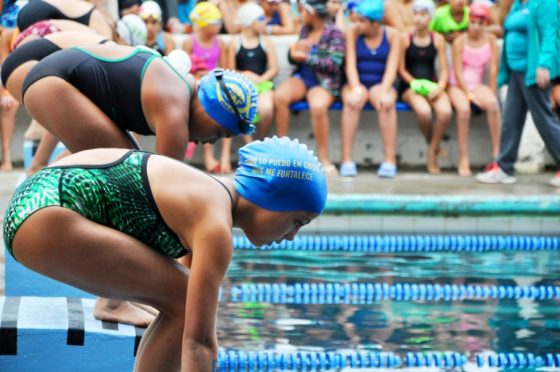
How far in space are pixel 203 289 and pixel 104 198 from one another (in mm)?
497

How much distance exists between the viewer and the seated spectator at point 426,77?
10250mm

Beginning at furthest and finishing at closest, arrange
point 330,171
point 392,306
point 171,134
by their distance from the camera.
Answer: point 330,171 → point 392,306 → point 171,134

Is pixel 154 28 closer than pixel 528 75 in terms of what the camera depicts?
No

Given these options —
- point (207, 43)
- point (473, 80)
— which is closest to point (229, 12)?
point (207, 43)

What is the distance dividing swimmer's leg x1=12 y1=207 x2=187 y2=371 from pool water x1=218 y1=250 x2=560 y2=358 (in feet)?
5.83

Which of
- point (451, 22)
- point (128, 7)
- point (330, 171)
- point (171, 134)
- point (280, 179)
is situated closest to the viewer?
point (280, 179)

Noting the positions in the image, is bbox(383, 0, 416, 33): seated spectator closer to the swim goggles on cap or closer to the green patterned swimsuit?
the swim goggles on cap

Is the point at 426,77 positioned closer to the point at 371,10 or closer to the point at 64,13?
the point at 371,10

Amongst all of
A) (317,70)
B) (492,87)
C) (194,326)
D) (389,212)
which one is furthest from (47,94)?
(492,87)

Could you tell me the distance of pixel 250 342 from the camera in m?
5.47

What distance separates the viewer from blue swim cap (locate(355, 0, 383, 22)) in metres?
10.2

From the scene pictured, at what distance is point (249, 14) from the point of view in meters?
10.4

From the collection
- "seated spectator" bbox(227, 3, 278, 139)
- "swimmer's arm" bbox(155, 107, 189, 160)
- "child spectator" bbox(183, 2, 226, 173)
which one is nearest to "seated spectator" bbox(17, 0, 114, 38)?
"swimmer's arm" bbox(155, 107, 189, 160)

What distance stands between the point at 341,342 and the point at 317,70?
16.9 feet
